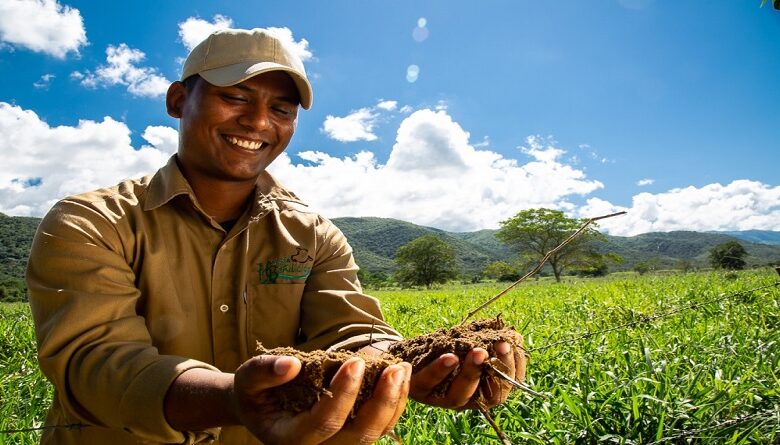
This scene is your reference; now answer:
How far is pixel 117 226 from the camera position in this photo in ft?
5.96

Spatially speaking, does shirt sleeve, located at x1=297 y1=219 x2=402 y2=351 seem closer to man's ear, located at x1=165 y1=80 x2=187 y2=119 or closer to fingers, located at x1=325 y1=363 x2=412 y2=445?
fingers, located at x1=325 y1=363 x2=412 y2=445

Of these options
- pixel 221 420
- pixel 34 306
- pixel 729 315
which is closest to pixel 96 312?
pixel 34 306

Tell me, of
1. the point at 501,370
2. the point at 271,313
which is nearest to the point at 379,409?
the point at 501,370

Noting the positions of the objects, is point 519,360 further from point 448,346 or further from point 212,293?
point 212,293

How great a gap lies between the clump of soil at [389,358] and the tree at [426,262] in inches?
2745

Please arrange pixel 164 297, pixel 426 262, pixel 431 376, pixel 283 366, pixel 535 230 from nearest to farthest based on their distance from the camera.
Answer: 1. pixel 283 366
2. pixel 431 376
3. pixel 164 297
4. pixel 535 230
5. pixel 426 262

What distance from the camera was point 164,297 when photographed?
6.17 feet

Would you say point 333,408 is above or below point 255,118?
below

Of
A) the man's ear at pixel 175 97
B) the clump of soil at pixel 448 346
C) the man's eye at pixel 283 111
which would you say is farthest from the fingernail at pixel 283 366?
the man's ear at pixel 175 97

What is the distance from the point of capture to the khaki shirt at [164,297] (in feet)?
4.75

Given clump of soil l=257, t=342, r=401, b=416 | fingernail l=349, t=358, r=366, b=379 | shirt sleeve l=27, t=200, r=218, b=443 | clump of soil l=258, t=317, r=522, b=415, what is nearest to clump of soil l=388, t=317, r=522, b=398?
clump of soil l=258, t=317, r=522, b=415

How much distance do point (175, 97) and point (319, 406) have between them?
171 cm

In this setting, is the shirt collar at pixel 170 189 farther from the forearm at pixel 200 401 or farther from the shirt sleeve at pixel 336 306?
the forearm at pixel 200 401

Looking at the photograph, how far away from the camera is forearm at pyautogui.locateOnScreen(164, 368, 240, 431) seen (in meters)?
1.23
